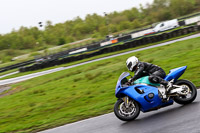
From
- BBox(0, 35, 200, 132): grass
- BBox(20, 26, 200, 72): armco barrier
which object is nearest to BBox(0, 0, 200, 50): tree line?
BBox(20, 26, 200, 72): armco barrier

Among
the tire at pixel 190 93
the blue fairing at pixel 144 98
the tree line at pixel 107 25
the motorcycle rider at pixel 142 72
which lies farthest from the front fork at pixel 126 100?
the tree line at pixel 107 25

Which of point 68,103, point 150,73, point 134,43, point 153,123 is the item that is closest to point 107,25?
point 134,43

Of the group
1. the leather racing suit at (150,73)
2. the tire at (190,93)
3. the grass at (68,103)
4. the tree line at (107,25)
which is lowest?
the grass at (68,103)

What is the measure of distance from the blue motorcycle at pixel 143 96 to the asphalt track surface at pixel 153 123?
0.71 ft

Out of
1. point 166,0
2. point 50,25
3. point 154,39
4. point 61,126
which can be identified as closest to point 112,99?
point 61,126

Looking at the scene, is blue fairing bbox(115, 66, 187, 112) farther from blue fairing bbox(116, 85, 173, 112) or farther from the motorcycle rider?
the motorcycle rider

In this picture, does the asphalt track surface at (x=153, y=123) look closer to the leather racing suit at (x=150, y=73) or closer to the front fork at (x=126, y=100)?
the front fork at (x=126, y=100)

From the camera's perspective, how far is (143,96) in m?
6.80

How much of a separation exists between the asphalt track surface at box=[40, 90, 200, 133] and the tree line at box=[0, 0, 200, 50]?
57093 millimetres

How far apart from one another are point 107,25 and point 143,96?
79.0 meters

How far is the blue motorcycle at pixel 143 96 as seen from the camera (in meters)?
6.77

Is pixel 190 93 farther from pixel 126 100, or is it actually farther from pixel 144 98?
pixel 126 100

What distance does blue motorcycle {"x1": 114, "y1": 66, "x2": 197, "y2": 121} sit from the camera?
6.77 m

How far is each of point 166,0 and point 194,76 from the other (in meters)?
84.3
